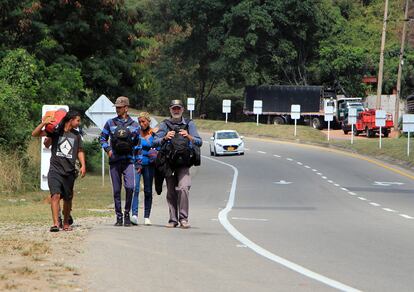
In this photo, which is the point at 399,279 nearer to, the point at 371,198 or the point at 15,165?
the point at 371,198

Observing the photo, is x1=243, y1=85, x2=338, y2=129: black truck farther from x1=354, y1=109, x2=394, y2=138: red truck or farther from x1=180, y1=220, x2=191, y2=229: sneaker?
x1=180, y1=220, x2=191, y2=229: sneaker

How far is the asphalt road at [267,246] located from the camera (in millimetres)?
8703

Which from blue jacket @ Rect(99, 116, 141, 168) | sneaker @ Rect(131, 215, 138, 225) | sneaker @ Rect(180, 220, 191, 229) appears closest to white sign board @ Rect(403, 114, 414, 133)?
sneaker @ Rect(131, 215, 138, 225)

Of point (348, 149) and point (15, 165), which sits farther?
point (348, 149)

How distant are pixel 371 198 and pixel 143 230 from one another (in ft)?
44.9

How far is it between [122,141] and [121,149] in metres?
0.13

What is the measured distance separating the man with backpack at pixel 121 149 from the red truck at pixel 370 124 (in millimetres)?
50479

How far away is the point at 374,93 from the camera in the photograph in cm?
8250

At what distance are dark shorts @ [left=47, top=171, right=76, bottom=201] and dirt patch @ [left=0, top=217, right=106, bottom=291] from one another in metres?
0.55

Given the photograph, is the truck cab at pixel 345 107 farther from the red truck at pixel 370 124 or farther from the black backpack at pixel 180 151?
the black backpack at pixel 180 151

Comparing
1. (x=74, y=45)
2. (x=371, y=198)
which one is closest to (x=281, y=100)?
(x=74, y=45)

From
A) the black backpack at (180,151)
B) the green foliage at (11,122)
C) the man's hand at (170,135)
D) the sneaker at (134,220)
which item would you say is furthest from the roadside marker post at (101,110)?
the man's hand at (170,135)

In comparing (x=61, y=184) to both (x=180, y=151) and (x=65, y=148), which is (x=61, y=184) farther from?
(x=180, y=151)

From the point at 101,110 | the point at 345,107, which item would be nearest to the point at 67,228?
the point at 101,110
